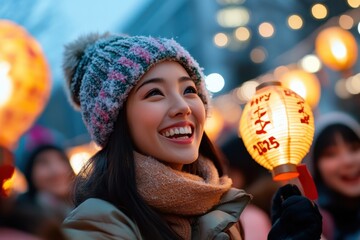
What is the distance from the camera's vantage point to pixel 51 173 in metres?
4.92

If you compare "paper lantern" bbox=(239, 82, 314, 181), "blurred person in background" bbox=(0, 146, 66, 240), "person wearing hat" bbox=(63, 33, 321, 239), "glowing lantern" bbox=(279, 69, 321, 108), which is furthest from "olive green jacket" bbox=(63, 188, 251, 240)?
"glowing lantern" bbox=(279, 69, 321, 108)

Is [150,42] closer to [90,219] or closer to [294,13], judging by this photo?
[90,219]

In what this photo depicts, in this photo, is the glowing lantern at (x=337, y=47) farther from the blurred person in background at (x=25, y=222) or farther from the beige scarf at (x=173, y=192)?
the blurred person in background at (x=25, y=222)

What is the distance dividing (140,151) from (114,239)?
44cm

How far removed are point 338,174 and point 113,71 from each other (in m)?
2.16

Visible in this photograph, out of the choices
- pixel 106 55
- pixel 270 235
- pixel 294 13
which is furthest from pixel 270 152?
pixel 294 13

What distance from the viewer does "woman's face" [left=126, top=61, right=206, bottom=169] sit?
2484mm

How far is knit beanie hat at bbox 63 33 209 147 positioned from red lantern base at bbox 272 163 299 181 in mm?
441

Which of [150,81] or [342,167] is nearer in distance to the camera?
[150,81]

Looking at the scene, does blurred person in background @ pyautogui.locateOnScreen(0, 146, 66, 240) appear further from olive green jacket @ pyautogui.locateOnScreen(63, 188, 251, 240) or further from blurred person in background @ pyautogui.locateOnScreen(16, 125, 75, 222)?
blurred person in background @ pyautogui.locateOnScreen(16, 125, 75, 222)

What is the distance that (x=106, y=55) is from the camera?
2617 millimetres

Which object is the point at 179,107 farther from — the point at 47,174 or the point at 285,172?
the point at 47,174

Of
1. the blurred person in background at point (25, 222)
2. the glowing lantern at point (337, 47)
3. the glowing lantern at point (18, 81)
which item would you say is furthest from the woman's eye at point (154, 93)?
the glowing lantern at point (337, 47)

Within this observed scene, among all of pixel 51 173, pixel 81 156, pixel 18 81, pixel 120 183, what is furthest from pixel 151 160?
pixel 81 156
